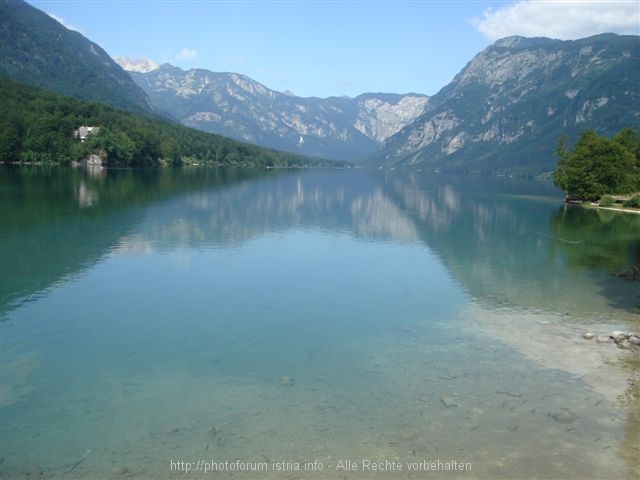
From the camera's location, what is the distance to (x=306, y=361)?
2441 cm

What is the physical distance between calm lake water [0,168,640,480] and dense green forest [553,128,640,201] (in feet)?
221

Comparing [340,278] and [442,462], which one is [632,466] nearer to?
[442,462]

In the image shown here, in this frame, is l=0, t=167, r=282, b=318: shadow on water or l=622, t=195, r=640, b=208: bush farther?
l=622, t=195, r=640, b=208: bush

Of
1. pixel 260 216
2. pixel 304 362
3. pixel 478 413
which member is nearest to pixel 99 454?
pixel 304 362

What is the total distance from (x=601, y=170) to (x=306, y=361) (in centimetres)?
10968

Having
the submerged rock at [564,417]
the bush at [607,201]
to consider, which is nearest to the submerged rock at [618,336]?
the submerged rock at [564,417]

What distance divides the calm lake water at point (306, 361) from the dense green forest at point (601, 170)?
6738 centimetres

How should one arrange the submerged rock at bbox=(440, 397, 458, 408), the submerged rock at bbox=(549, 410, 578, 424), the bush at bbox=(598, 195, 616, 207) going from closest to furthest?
the submerged rock at bbox=(549, 410, 578, 424) → the submerged rock at bbox=(440, 397, 458, 408) → the bush at bbox=(598, 195, 616, 207)

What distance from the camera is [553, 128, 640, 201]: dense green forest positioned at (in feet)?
371

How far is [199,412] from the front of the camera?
1903 cm

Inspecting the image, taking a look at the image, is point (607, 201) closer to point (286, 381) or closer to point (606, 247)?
point (606, 247)

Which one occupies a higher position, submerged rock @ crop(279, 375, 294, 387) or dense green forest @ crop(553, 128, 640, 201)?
dense green forest @ crop(553, 128, 640, 201)

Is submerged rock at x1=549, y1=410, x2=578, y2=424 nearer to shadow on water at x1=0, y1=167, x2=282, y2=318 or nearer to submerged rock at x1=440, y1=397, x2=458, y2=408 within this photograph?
submerged rock at x1=440, y1=397, x2=458, y2=408

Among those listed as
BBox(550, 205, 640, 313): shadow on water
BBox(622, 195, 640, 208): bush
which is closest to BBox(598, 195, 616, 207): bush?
BBox(622, 195, 640, 208): bush
